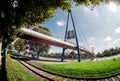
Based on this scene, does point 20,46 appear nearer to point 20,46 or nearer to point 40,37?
point 20,46

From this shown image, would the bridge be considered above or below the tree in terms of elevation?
below

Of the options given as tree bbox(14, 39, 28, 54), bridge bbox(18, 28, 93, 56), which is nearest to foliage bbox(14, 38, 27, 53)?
tree bbox(14, 39, 28, 54)

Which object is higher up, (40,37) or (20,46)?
(20,46)

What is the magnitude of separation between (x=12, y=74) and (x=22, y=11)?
5.13 m

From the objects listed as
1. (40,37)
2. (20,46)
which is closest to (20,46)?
(20,46)

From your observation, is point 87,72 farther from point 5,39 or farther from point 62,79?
point 5,39

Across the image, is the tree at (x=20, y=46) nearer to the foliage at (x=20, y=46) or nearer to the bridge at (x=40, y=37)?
the foliage at (x=20, y=46)

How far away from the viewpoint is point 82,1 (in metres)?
16.0

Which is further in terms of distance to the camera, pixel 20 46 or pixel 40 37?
pixel 20 46

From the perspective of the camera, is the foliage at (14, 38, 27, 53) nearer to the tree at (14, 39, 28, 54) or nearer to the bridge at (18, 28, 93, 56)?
the tree at (14, 39, 28, 54)

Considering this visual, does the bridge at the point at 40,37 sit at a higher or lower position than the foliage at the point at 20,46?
lower

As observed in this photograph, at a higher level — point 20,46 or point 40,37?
point 20,46

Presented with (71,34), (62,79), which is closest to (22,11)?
(62,79)

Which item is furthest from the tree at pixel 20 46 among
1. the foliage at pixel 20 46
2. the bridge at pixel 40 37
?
the bridge at pixel 40 37
